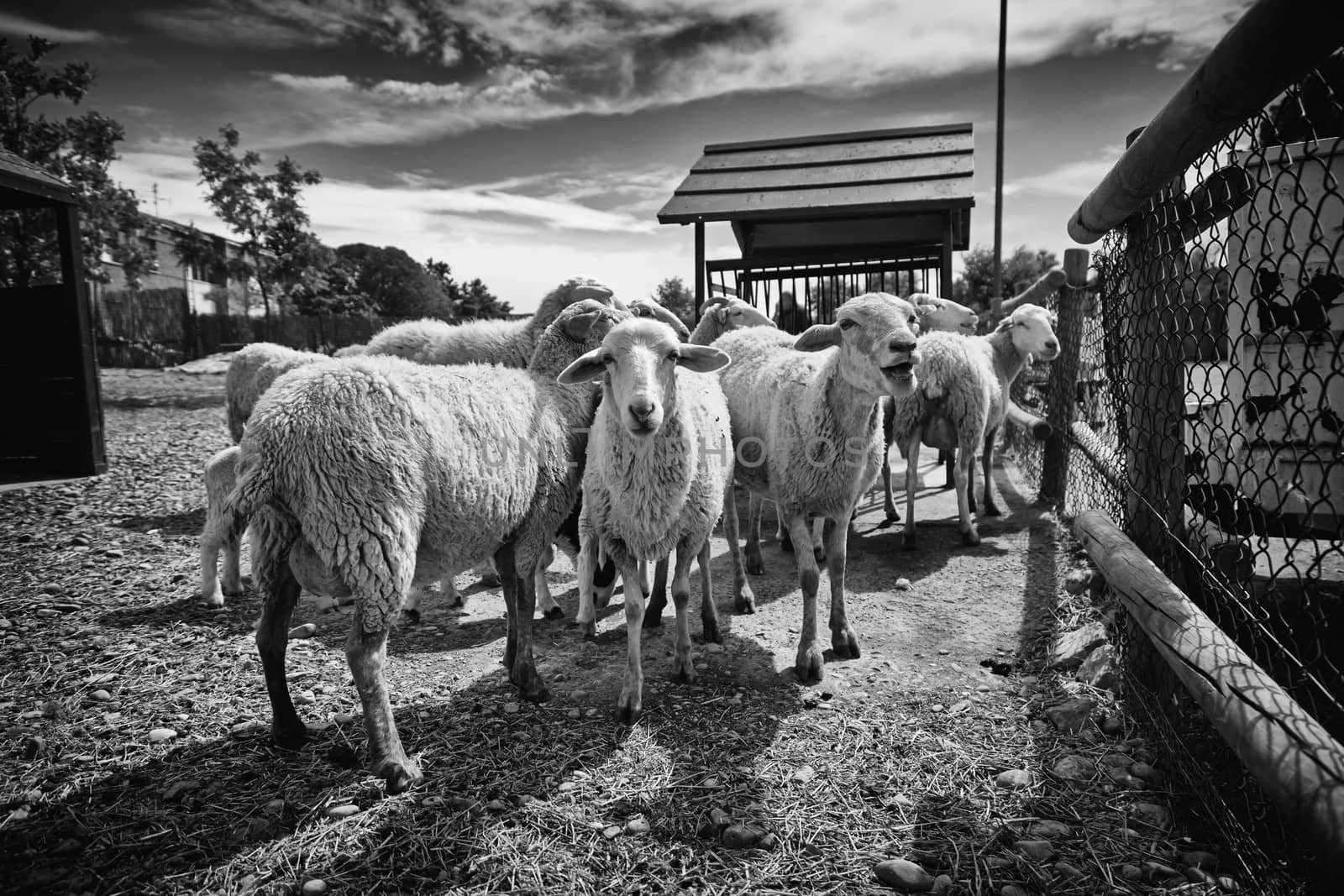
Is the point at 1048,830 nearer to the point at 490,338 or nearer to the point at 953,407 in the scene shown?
the point at 953,407

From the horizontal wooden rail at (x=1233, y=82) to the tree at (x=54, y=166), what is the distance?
15124 mm

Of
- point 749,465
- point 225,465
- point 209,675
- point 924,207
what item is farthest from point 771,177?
point 209,675

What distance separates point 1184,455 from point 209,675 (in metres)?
4.48

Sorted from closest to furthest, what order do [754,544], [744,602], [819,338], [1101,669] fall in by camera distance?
[1101,669] < [819,338] < [744,602] < [754,544]

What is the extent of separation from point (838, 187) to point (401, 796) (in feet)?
26.3

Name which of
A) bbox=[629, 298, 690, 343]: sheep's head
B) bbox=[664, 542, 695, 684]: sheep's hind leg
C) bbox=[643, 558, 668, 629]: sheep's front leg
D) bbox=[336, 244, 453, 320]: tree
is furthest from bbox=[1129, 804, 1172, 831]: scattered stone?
bbox=[336, 244, 453, 320]: tree

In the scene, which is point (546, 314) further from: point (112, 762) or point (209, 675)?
point (112, 762)

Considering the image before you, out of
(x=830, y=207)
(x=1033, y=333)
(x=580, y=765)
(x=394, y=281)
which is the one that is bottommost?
(x=580, y=765)

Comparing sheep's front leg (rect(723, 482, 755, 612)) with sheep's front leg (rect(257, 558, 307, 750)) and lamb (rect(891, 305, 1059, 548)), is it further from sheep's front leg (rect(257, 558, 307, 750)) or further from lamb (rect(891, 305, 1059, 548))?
sheep's front leg (rect(257, 558, 307, 750))

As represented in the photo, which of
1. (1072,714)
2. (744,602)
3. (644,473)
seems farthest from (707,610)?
(1072,714)

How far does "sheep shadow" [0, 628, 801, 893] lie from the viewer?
2.31 meters

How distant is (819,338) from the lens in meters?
3.98

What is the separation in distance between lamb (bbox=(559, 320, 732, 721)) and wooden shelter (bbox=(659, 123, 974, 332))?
17.3 ft

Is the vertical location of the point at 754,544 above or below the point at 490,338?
below
